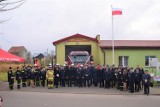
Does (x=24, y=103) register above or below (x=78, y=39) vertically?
below

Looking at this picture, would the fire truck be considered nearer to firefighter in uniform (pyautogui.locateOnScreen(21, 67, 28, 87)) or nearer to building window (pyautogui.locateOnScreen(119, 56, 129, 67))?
building window (pyautogui.locateOnScreen(119, 56, 129, 67))

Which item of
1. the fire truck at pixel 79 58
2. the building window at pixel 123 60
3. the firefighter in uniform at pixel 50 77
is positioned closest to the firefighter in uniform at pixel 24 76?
the firefighter in uniform at pixel 50 77

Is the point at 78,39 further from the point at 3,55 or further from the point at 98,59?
the point at 3,55

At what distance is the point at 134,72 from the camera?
25.6m

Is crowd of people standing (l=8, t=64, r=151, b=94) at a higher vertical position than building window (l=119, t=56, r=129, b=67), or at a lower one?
lower

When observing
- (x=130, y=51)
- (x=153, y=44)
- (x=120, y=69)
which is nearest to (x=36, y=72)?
(x=120, y=69)

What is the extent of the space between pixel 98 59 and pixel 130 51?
4487 mm

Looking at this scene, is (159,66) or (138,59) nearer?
(159,66)

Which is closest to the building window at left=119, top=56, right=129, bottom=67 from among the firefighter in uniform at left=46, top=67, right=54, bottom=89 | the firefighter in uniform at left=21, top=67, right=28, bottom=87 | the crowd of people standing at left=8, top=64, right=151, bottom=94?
the crowd of people standing at left=8, top=64, right=151, bottom=94

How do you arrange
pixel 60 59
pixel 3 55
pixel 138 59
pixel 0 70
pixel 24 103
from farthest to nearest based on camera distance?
pixel 0 70, pixel 60 59, pixel 138 59, pixel 3 55, pixel 24 103

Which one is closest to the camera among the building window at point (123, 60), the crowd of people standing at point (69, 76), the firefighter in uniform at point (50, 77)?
the firefighter in uniform at point (50, 77)

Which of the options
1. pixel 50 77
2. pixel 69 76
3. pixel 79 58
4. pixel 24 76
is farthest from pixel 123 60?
pixel 24 76

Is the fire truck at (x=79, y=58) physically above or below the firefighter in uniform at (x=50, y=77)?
above

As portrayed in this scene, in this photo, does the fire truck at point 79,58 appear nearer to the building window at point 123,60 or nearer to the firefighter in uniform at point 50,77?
the building window at point 123,60
